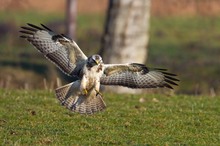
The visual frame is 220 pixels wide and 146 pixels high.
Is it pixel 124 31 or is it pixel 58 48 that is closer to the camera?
pixel 58 48

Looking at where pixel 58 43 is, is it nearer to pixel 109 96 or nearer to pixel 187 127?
pixel 187 127

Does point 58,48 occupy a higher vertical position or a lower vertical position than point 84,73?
higher

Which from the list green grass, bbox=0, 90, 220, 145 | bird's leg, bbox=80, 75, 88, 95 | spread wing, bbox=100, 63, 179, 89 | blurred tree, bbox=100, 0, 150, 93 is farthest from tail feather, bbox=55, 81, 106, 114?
blurred tree, bbox=100, 0, 150, 93

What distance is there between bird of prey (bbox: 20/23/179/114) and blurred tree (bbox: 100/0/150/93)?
625 centimetres

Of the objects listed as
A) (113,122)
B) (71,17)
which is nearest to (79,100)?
(113,122)

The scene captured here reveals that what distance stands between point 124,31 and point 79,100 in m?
7.03

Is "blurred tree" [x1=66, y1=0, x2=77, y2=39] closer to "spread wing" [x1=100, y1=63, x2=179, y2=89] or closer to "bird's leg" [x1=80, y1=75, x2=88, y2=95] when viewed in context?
"spread wing" [x1=100, y1=63, x2=179, y2=89]

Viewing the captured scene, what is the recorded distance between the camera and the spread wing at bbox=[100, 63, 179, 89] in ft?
32.8

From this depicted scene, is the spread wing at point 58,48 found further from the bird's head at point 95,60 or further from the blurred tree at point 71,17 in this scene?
the blurred tree at point 71,17

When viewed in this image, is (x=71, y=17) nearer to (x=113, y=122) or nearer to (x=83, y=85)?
(x=113, y=122)

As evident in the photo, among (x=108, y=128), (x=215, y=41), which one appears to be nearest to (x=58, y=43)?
(x=108, y=128)

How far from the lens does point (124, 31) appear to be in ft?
54.6

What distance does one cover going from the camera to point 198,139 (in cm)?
919

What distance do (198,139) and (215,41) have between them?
85.1 ft
